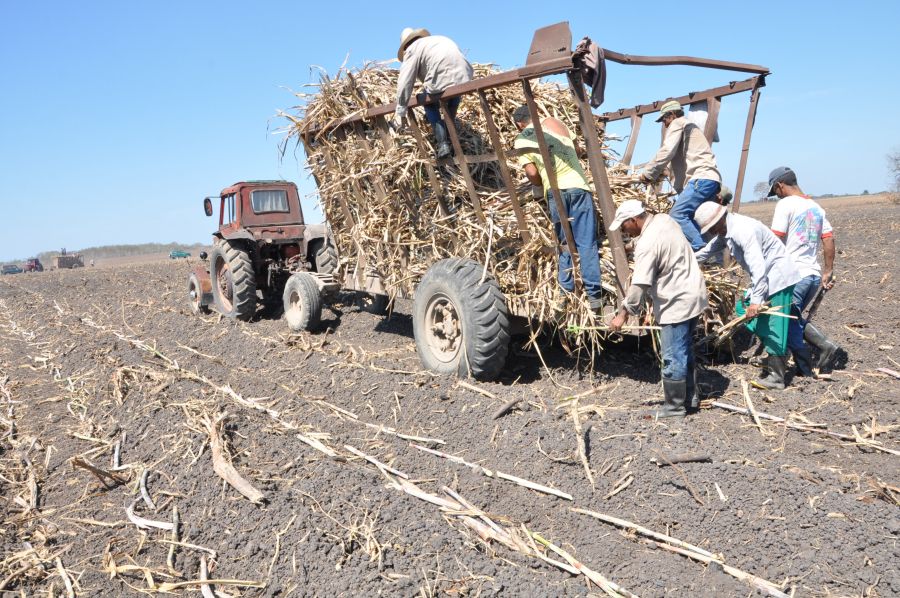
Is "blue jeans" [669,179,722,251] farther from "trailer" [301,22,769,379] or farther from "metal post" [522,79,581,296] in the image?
"metal post" [522,79,581,296]

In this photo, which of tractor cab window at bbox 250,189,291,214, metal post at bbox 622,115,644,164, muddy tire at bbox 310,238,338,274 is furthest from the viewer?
tractor cab window at bbox 250,189,291,214

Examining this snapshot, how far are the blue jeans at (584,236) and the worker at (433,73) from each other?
1.18m

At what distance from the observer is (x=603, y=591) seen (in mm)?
2855

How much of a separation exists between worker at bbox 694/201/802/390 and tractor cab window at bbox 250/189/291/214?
697cm

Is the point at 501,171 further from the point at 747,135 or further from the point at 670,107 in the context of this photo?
the point at 747,135

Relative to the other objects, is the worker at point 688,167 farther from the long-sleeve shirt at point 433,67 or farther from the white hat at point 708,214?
the long-sleeve shirt at point 433,67

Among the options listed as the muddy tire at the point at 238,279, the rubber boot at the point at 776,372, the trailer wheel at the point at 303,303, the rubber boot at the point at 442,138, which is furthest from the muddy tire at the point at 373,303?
the rubber boot at the point at 776,372

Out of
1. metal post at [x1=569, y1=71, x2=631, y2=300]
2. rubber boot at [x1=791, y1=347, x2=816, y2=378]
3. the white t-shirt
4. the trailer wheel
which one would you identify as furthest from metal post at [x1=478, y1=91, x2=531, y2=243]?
the trailer wheel

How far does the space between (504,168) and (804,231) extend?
2.48m

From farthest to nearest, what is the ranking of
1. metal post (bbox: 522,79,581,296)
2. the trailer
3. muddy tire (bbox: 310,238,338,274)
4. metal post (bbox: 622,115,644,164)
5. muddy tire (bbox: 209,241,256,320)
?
1. muddy tire (bbox: 209,241,256,320)
2. muddy tire (bbox: 310,238,338,274)
3. metal post (bbox: 622,115,644,164)
4. metal post (bbox: 522,79,581,296)
5. the trailer

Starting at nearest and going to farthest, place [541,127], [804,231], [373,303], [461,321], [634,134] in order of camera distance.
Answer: [541,127], [804,231], [461,321], [634,134], [373,303]

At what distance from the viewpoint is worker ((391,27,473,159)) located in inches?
208

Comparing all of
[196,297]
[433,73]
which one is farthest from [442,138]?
[196,297]

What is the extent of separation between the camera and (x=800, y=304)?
17.5 ft
